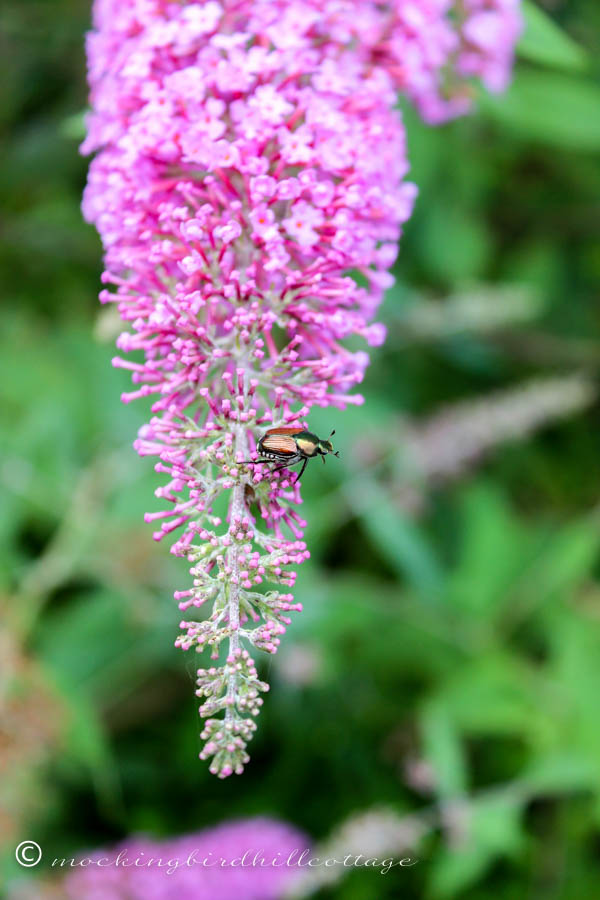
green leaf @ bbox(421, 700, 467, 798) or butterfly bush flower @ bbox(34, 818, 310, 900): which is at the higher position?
green leaf @ bbox(421, 700, 467, 798)

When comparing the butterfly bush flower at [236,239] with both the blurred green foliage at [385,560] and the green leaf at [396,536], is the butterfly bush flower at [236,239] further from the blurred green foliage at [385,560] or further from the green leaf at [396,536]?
the green leaf at [396,536]

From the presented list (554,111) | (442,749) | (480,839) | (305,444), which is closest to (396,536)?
(442,749)

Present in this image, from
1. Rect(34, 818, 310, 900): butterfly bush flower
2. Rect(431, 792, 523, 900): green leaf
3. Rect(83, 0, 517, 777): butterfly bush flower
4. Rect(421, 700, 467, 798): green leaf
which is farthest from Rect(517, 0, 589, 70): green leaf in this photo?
Rect(34, 818, 310, 900): butterfly bush flower

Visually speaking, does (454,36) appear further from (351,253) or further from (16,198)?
(16,198)

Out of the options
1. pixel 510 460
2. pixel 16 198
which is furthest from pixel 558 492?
pixel 16 198

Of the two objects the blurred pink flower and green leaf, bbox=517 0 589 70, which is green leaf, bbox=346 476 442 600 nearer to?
the blurred pink flower

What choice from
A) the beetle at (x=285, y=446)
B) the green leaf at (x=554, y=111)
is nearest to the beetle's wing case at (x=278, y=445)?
the beetle at (x=285, y=446)

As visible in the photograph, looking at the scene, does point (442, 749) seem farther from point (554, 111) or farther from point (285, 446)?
point (554, 111)
